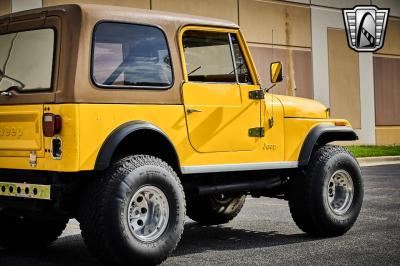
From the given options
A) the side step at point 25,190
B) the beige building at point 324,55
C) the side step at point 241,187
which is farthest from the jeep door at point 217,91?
the beige building at point 324,55

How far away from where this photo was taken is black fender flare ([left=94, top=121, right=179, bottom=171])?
19.4 ft

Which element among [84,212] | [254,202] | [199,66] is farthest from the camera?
[254,202]

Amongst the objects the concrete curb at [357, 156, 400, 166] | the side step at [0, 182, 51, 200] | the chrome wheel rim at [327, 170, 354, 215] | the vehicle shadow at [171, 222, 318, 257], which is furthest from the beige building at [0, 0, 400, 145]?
the side step at [0, 182, 51, 200]

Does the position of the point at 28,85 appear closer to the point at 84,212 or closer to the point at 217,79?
the point at 84,212

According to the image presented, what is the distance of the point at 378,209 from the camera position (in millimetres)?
10047

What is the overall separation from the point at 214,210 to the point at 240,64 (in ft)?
6.60

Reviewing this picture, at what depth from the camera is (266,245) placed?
7348mm

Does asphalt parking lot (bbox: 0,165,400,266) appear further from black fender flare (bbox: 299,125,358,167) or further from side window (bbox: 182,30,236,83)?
side window (bbox: 182,30,236,83)

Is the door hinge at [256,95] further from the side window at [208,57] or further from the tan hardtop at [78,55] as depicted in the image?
the tan hardtop at [78,55]

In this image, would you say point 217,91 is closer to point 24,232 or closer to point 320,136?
point 320,136

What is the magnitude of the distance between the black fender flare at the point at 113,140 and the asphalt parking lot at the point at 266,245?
1.07 metres

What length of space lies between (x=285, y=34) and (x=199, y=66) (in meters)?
19.7

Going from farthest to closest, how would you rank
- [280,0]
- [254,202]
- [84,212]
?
[280,0]
[254,202]
[84,212]

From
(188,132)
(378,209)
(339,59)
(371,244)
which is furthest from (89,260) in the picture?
(339,59)
